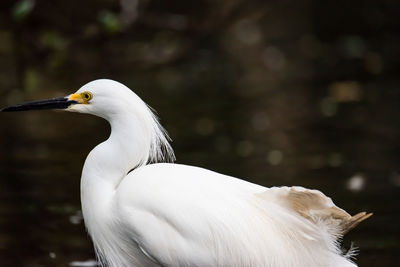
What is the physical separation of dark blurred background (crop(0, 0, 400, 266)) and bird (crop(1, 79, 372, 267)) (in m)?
1.19

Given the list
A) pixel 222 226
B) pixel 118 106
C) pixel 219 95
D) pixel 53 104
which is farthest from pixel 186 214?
pixel 219 95

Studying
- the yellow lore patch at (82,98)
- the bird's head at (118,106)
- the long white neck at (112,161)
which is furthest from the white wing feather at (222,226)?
the yellow lore patch at (82,98)

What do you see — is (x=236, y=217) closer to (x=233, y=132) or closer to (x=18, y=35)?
(x=233, y=132)

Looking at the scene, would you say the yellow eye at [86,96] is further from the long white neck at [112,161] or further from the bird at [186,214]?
the long white neck at [112,161]

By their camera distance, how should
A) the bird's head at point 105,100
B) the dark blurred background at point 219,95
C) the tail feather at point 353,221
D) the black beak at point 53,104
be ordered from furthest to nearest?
the dark blurred background at point 219,95
the black beak at point 53,104
the bird's head at point 105,100
the tail feather at point 353,221

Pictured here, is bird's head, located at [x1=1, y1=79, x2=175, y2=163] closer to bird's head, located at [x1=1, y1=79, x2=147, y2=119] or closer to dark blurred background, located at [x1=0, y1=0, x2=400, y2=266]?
bird's head, located at [x1=1, y1=79, x2=147, y2=119]

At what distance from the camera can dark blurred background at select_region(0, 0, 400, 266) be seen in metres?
6.20

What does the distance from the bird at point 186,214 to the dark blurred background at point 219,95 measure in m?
1.19

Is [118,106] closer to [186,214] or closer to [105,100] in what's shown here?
[105,100]

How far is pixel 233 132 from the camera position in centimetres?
870

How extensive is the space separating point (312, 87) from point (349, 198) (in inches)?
190

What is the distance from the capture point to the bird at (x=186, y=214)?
385cm

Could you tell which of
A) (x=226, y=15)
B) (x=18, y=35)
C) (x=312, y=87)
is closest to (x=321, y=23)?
(x=226, y=15)

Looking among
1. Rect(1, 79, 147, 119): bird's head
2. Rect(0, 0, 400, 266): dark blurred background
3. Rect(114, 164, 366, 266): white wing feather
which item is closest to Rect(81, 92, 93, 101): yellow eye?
Rect(1, 79, 147, 119): bird's head
